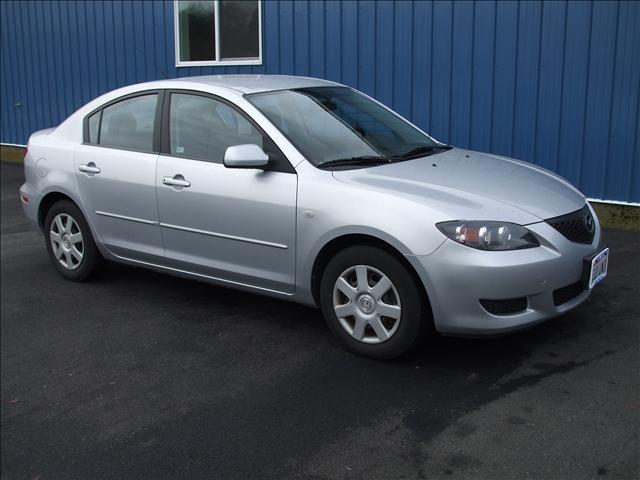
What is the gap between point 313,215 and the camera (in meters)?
4.35

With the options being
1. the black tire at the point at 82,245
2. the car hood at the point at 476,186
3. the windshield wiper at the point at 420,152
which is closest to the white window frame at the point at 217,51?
the black tire at the point at 82,245

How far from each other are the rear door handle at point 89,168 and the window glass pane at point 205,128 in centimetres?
75

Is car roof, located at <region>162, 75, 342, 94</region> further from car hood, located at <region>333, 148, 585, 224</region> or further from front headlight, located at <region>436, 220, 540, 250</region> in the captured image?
front headlight, located at <region>436, 220, 540, 250</region>

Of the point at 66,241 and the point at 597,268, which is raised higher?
the point at 597,268

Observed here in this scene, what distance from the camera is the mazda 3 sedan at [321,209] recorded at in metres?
3.95

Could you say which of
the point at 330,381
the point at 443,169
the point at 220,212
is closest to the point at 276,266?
the point at 220,212

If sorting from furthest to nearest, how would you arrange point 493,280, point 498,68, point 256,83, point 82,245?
1. point 498,68
2. point 82,245
3. point 256,83
4. point 493,280

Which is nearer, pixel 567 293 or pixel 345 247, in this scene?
pixel 567 293

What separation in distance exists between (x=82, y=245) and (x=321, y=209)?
2505 millimetres

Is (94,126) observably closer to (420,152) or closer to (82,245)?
(82,245)

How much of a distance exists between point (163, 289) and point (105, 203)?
843 mm

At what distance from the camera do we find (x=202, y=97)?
202 inches

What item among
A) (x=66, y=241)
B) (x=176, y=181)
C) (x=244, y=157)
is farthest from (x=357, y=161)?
(x=66, y=241)

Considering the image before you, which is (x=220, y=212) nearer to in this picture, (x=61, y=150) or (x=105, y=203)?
(x=105, y=203)
